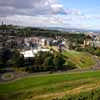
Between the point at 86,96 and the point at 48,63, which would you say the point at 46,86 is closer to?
the point at 86,96

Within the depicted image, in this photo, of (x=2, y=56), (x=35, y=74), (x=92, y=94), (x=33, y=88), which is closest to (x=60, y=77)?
(x=35, y=74)

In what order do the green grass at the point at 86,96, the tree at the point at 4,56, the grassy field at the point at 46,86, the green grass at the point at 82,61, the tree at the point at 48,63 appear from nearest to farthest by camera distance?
the green grass at the point at 86,96, the grassy field at the point at 46,86, the tree at the point at 48,63, the tree at the point at 4,56, the green grass at the point at 82,61

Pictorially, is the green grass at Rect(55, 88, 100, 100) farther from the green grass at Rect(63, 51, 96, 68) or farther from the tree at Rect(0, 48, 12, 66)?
the tree at Rect(0, 48, 12, 66)

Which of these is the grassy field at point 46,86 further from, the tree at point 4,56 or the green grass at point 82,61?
the tree at point 4,56

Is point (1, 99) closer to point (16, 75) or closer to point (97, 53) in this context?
point (16, 75)

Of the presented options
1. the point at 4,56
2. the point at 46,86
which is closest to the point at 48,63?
the point at 46,86

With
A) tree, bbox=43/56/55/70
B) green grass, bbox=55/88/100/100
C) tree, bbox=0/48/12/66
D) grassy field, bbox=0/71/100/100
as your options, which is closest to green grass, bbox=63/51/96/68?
grassy field, bbox=0/71/100/100

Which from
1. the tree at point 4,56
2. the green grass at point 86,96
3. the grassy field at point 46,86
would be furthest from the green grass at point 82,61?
the tree at point 4,56

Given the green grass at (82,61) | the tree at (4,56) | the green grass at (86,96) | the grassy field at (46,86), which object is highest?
the tree at (4,56)
